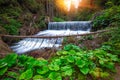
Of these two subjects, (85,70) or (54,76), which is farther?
(85,70)

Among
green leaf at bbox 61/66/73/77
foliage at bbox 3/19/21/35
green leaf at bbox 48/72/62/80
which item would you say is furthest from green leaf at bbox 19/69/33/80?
foliage at bbox 3/19/21/35

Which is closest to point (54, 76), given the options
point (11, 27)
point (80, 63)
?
point (80, 63)

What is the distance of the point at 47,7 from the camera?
79.3 feet

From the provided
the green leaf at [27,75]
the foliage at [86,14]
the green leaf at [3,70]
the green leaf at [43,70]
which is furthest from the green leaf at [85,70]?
the foliage at [86,14]

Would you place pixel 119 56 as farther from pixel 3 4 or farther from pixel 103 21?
pixel 3 4

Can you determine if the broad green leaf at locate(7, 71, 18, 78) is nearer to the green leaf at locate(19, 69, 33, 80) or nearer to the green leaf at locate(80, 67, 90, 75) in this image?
the green leaf at locate(19, 69, 33, 80)

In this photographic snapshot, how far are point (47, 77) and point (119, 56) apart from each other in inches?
83.9

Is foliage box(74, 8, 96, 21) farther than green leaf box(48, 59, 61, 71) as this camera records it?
Yes

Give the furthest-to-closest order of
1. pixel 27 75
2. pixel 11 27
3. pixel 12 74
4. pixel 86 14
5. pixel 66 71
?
pixel 86 14 < pixel 11 27 < pixel 66 71 < pixel 12 74 < pixel 27 75

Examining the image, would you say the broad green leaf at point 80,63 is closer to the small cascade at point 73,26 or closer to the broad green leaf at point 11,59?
the broad green leaf at point 11,59

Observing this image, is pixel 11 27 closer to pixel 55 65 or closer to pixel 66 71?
pixel 55 65

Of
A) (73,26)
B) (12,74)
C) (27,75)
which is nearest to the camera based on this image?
(27,75)

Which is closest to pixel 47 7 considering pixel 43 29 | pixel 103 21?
pixel 43 29

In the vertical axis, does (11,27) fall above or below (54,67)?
Result: above
